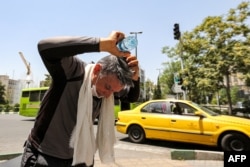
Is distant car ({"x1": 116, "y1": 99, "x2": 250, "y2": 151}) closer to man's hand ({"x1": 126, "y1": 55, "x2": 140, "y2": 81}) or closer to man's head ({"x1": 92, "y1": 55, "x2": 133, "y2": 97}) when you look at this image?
man's hand ({"x1": 126, "y1": 55, "x2": 140, "y2": 81})

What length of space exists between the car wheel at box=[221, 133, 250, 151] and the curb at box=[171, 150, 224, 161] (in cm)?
74

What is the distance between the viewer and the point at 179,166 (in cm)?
610

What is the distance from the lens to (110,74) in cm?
183

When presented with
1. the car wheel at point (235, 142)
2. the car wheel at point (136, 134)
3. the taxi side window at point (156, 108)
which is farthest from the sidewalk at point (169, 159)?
the taxi side window at point (156, 108)

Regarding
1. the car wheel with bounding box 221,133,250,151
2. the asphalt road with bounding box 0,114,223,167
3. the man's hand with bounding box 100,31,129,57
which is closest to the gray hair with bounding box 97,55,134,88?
the man's hand with bounding box 100,31,129,57

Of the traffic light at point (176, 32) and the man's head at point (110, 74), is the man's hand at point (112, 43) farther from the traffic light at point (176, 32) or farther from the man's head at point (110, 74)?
the traffic light at point (176, 32)

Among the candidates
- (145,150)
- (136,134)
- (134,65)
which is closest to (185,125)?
(145,150)

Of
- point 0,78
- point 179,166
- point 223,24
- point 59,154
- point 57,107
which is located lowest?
point 179,166

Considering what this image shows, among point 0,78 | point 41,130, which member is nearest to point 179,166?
point 41,130

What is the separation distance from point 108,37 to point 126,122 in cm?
809

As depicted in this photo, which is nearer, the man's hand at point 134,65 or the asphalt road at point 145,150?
the man's hand at point 134,65

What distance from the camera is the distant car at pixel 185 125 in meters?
7.35

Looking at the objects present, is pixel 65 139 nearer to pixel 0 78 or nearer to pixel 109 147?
pixel 109 147

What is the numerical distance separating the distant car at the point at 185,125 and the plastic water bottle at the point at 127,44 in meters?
6.57
